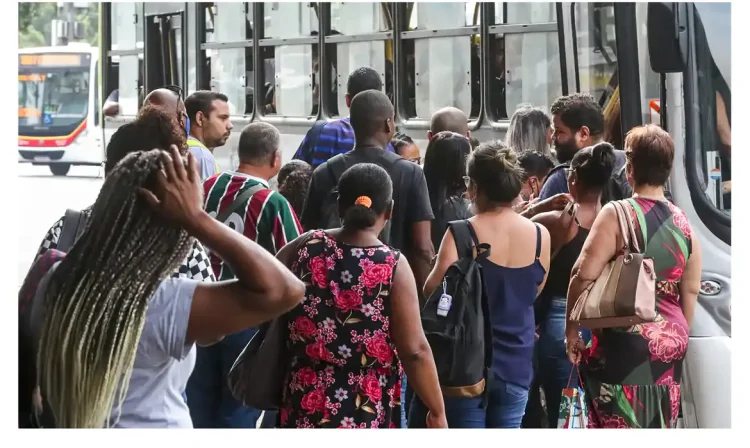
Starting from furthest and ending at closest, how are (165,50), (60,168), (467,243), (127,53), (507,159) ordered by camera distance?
(60,168) → (127,53) → (165,50) → (507,159) → (467,243)

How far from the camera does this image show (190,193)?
107 inches

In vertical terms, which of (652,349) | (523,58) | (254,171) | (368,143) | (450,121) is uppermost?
(523,58)

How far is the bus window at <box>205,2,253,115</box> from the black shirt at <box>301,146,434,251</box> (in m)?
4.93

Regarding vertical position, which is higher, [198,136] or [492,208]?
[198,136]

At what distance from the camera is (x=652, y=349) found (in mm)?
4184

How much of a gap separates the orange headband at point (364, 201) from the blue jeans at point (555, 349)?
1416 mm

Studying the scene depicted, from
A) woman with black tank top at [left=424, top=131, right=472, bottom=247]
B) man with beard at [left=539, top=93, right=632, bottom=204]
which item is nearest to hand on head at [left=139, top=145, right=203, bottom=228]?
woman with black tank top at [left=424, top=131, right=472, bottom=247]

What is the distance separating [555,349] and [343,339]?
4.99 ft

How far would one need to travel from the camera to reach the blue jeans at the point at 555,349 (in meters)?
4.91

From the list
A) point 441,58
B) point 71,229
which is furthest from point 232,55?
point 71,229

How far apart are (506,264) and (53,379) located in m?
1.97

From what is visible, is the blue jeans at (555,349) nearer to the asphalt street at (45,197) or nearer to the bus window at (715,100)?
the bus window at (715,100)

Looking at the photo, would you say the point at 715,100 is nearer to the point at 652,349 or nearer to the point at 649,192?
the point at 649,192
